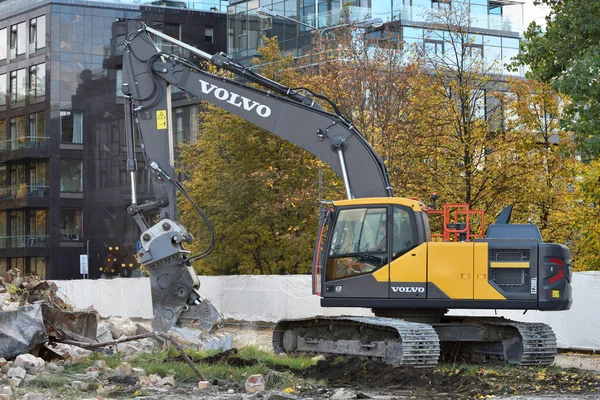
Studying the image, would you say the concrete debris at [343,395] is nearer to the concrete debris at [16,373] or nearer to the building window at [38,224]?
the concrete debris at [16,373]

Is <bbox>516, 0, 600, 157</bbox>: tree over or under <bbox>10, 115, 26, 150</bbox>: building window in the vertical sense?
under

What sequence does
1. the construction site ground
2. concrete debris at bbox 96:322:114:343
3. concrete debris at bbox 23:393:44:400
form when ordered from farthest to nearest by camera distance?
concrete debris at bbox 96:322:114:343
the construction site ground
concrete debris at bbox 23:393:44:400

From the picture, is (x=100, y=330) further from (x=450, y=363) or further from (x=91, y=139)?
(x=91, y=139)

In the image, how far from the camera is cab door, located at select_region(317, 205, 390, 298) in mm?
18328

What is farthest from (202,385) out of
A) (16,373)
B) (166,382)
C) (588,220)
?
(588,220)

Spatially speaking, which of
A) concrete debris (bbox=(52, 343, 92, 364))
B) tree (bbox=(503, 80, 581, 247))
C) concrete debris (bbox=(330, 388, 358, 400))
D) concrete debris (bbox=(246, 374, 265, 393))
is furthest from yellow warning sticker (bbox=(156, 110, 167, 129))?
tree (bbox=(503, 80, 581, 247))

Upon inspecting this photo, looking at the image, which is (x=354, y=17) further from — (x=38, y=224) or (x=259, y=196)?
(x=38, y=224)

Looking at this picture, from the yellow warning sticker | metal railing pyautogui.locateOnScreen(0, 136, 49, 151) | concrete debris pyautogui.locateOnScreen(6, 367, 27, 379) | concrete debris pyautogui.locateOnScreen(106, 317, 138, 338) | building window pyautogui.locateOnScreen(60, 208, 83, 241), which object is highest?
metal railing pyautogui.locateOnScreen(0, 136, 49, 151)

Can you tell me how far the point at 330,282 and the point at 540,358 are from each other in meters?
3.68

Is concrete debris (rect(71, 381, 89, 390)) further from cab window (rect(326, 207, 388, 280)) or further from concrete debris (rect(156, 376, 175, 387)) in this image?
cab window (rect(326, 207, 388, 280))

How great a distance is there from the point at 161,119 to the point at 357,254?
518 cm

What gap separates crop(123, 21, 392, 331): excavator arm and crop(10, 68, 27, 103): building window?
55.9 meters

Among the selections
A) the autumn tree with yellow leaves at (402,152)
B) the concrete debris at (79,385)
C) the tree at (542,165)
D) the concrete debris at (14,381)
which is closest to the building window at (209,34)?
the autumn tree with yellow leaves at (402,152)

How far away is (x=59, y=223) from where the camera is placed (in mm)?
72312
